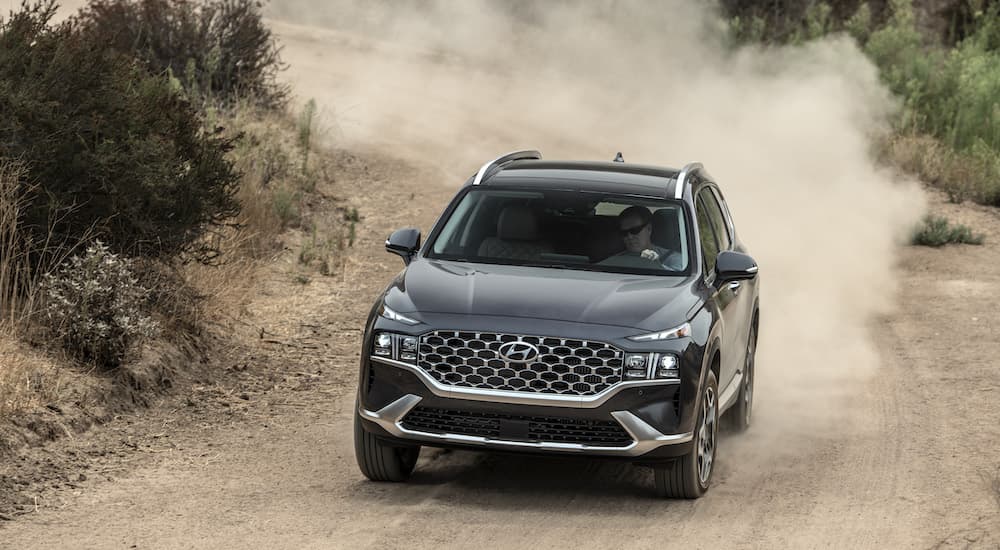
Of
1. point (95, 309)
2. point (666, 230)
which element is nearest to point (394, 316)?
point (666, 230)

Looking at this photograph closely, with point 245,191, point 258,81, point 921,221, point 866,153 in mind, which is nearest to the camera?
point 245,191

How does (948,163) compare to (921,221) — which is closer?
(921,221)

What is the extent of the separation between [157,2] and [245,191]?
16.6 feet

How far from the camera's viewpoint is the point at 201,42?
21.5m

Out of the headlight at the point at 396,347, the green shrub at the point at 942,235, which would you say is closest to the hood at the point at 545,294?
the headlight at the point at 396,347

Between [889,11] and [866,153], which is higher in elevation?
[889,11]

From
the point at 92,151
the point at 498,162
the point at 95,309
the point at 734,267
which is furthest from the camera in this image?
the point at 92,151

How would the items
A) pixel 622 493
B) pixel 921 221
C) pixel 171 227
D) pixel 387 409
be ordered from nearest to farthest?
pixel 387 409
pixel 622 493
pixel 171 227
pixel 921 221

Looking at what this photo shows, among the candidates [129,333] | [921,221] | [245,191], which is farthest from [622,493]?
[921,221]

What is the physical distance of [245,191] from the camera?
17.0 m

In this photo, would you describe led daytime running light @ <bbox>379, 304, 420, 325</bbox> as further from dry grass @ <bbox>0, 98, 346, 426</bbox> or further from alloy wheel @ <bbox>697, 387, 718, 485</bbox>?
dry grass @ <bbox>0, 98, 346, 426</bbox>

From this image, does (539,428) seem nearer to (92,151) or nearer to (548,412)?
(548,412)

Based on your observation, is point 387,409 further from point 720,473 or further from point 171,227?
point 171,227

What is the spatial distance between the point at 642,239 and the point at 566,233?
457mm
